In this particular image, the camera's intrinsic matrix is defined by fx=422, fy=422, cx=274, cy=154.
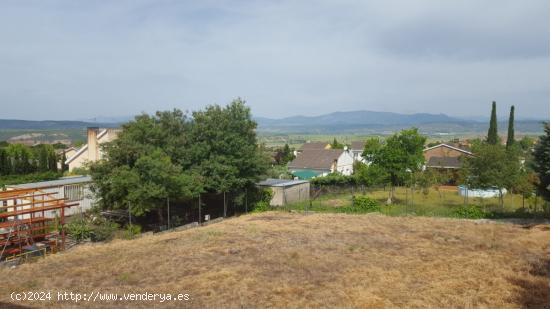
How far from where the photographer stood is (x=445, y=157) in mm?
52375

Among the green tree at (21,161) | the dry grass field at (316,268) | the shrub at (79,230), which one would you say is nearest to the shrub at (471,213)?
the dry grass field at (316,268)

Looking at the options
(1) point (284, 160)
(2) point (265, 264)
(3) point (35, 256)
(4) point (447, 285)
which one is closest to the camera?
(4) point (447, 285)

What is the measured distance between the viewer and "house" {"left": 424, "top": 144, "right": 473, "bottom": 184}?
4794cm

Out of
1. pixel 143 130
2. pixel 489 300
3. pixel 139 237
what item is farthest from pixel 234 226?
pixel 489 300

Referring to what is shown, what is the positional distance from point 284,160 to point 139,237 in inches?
1624

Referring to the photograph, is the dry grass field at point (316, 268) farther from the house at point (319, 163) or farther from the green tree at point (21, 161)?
the green tree at point (21, 161)

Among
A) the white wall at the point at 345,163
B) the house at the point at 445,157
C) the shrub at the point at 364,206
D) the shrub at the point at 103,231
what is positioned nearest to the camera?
the shrub at the point at 103,231

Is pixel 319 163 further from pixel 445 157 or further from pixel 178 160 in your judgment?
pixel 178 160

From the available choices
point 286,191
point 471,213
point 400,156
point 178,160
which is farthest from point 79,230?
Result: point 400,156

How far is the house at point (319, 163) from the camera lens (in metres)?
49.4

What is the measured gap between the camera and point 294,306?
10.3m

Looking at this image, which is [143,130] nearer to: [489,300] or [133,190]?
[133,190]

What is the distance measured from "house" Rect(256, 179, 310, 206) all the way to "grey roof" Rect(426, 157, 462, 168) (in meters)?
22.0

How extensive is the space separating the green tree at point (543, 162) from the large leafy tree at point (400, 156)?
921 cm
